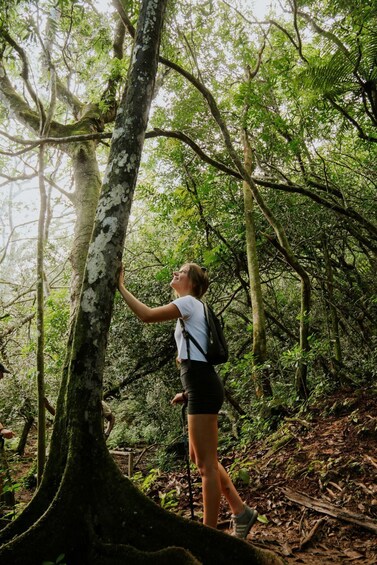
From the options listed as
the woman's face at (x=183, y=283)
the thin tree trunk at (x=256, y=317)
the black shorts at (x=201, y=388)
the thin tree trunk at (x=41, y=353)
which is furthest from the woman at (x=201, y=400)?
the thin tree trunk at (x=256, y=317)

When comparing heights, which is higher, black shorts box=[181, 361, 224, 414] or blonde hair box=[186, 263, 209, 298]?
blonde hair box=[186, 263, 209, 298]

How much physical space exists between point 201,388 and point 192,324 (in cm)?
51

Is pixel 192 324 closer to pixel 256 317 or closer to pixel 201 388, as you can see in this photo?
pixel 201 388

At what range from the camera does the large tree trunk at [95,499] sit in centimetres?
226

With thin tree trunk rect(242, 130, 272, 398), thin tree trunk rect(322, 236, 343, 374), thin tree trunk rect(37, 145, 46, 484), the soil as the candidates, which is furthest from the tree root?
thin tree trunk rect(322, 236, 343, 374)

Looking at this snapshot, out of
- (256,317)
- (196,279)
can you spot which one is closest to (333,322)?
(256,317)

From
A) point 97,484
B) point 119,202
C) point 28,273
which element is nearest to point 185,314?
point 119,202

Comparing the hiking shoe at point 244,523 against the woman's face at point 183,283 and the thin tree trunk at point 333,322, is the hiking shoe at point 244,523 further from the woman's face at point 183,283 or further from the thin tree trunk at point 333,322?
the thin tree trunk at point 333,322

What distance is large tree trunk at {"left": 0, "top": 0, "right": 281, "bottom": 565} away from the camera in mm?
2256

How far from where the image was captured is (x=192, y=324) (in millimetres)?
3115

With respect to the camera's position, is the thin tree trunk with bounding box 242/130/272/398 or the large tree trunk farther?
the thin tree trunk with bounding box 242/130/272/398

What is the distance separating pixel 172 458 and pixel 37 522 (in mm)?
6591

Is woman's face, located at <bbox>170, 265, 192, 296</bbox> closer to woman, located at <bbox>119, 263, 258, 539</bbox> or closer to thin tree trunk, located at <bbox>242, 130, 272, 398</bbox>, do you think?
woman, located at <bbox>119, 263, 258, 539</bbox>

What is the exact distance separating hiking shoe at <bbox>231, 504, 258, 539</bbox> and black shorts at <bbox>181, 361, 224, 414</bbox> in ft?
3.36
